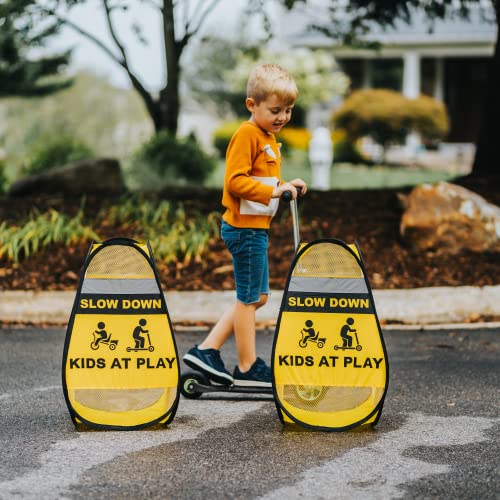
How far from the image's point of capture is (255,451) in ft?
12.8

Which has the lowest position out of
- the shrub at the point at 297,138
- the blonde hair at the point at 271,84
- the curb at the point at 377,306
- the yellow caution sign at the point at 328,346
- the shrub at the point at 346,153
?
the curb at the point at 377,306

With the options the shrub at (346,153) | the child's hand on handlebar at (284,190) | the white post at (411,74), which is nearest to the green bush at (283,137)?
the shrub at (346,153)

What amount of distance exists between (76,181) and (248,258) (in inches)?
266

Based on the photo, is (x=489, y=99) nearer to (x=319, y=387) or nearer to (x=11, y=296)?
(x=11, y=296)

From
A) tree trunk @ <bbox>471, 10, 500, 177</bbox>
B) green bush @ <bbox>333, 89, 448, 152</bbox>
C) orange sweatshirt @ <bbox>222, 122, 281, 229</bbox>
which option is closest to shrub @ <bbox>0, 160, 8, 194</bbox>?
tree trunk @ <bbox>471, 10, 500, 177</bbox>

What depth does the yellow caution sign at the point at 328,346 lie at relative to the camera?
164 inches

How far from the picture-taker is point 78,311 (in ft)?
13.7

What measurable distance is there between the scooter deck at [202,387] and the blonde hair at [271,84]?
4.75 feet

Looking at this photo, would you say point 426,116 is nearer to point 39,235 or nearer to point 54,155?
point 54,155

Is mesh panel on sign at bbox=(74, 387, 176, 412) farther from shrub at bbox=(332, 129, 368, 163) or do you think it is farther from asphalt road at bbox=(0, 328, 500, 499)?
shrub at bbox=(332, 129, 368, 163)

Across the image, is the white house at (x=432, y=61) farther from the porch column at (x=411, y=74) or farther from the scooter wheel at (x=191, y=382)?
the scooter wheel at (x=191, y=382)

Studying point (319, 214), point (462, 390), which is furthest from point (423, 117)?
point (462, 390)

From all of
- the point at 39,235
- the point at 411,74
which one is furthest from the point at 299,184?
the point at 411,74

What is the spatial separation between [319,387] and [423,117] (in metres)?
19.3
